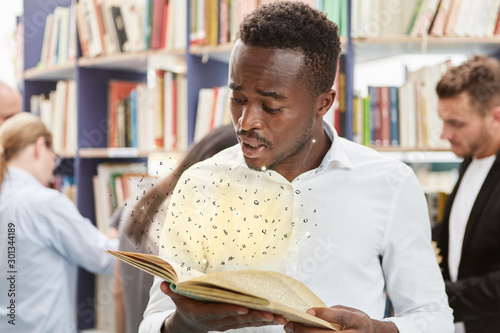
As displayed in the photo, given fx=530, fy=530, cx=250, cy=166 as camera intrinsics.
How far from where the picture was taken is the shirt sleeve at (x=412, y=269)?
848 mm

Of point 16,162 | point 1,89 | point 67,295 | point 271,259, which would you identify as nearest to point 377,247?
point 271,259

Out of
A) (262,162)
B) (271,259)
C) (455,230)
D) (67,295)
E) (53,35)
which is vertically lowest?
(67,295)

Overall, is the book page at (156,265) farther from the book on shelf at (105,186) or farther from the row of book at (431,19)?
the book on shelf at (105,186)

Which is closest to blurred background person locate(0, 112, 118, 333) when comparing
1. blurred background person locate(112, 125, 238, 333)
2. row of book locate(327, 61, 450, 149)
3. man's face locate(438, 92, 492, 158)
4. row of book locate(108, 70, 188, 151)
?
blurred background person locate(112, 125, 238, 333)

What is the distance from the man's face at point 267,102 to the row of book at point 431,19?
1183 mm

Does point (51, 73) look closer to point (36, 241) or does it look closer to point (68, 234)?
point (68, 234)

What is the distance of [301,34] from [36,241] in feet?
3.77

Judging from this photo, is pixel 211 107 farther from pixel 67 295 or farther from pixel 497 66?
pixel 497 66

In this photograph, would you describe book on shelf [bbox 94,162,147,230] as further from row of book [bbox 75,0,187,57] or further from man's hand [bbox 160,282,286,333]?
man's hand [bbox 160,282,286,333]

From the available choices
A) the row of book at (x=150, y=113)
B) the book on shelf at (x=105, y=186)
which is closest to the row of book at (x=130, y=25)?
the row of book at (x=150, y=113)

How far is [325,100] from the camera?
745 mm

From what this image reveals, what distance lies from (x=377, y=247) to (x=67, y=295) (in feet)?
3.41

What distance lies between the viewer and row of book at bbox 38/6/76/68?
2.58 meters

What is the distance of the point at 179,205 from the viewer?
67 centimetres
